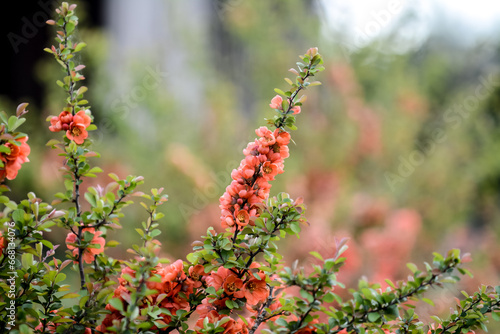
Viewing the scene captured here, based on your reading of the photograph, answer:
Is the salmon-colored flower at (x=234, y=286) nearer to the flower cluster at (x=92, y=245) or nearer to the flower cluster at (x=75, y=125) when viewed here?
the flower cluster at (x=92, y=245)

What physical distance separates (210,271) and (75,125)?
0.40 m

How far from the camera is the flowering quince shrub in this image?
81 cm

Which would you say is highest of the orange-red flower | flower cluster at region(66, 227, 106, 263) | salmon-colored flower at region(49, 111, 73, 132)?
salmon-colored flower at region(49, 111, 73, 132)

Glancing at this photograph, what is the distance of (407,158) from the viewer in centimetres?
404

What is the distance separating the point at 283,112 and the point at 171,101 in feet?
7.90

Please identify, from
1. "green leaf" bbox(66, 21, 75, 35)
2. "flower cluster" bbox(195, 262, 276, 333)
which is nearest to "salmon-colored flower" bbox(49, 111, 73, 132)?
"green leaf" bbox(66, 21, 75, 35)

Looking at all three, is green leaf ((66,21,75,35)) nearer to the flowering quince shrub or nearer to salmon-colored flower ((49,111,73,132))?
the flowering quince shrub

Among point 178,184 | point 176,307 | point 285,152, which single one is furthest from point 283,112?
point 178,184

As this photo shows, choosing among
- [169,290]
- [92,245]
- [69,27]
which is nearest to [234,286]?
[169,290]

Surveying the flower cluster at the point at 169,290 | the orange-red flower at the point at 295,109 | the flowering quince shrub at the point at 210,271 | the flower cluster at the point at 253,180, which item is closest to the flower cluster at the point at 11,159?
the flowering quince shrub at the point at 210,271

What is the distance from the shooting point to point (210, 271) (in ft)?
2.88

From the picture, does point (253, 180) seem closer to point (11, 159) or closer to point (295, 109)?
point (295, 109)

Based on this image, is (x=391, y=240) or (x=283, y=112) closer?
(x=283, y=112)

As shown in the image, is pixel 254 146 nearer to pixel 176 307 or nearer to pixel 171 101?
pixel 176 307
